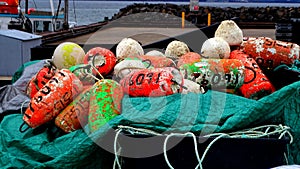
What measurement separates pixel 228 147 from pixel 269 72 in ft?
5.36

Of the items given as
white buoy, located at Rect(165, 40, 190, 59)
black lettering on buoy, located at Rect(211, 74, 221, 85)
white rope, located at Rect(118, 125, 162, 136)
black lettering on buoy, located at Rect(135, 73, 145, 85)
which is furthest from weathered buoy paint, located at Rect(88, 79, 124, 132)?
white buoy, located at Rect(165, 40, 190, 59)

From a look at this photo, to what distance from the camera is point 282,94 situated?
291 cm

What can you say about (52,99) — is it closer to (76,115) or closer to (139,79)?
(76,115)

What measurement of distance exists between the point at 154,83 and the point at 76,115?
2.18 ft

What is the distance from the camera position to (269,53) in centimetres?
410

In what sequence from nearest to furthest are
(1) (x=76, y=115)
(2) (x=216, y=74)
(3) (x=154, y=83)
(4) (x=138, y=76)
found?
(3) (x=154, y=83) < (4) (x=138, y=76) < (1) (x=76, y=115) < (2) (x=216, y=74)

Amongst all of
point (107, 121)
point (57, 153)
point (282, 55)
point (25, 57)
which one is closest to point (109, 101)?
point (107, 121)

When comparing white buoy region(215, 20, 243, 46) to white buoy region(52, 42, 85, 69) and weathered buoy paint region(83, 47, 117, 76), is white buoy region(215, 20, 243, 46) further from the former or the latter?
white buoy region(52, 42, 85, 69)

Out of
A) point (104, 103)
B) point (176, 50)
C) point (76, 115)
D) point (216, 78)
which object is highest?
point (176, 50)

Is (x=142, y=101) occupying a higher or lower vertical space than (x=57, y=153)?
higher

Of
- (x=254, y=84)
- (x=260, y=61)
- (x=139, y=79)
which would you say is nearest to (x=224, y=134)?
(x=139, y=79)

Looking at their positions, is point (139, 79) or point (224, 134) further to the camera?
point (139, 79)

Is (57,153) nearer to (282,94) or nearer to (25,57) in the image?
(282,94)

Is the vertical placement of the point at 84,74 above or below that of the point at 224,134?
above
